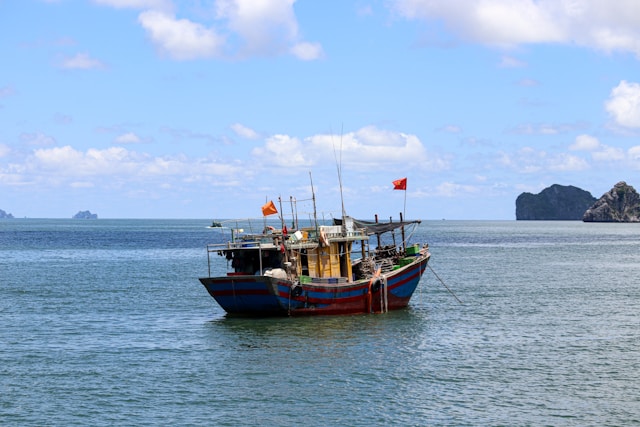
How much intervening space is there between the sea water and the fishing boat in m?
0.94

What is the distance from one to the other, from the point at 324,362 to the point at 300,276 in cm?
936

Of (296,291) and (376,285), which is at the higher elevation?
(296,291)

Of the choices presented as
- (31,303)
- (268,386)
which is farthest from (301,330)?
(31,303)

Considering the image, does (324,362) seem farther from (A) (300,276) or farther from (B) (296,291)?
(A) (300,276)

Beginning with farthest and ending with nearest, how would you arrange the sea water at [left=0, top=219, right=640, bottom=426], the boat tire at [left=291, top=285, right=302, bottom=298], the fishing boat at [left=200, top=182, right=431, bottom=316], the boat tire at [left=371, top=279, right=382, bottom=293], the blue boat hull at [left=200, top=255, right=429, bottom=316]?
the boat tire at [left=371, top=279, right=382, bottom=293], the boat tire at [left=291, top=285, right=302, bottom=298], the fishing boat at [left=200, top=182, right=431, bottom=316], the blue boat hull at [left=200, top=255, right=429, bottom=316], the sea water at [left=0, top=219, right=640, bottom=426]

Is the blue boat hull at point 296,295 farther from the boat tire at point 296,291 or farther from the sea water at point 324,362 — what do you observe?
the sea water at point 324,362

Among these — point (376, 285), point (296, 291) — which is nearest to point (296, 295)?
point (296, 291)

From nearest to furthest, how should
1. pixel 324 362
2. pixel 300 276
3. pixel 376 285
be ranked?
pixel 324 362
pixel 300 276
pixel 376 285

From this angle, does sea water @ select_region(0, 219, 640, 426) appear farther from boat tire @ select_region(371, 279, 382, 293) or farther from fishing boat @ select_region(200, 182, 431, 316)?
boat tire @ select_region(371, 279, 382, 293)

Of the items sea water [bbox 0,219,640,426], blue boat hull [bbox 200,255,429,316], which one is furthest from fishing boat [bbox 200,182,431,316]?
sea water [bbox 0,219,640,426]

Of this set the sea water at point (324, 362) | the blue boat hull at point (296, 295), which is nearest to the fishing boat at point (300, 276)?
the blue boat hull at point (296, 295)

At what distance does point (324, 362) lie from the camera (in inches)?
1300

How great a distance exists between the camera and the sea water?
2634cm

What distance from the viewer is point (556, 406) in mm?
26781
